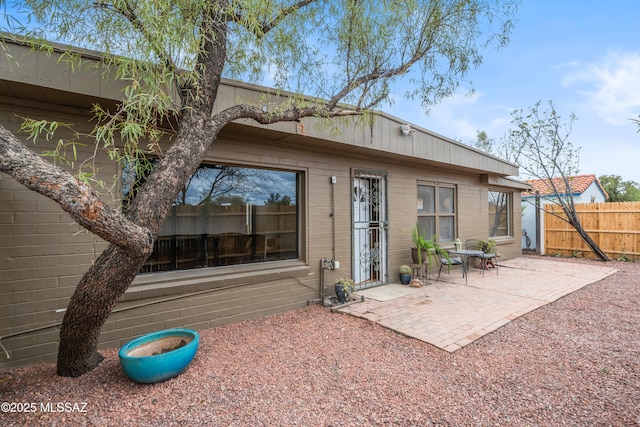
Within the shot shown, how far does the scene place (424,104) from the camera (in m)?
4.10

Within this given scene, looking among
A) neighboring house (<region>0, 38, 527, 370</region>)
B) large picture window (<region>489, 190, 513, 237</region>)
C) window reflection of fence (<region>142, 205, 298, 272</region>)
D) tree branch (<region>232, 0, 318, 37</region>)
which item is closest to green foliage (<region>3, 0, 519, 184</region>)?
tree branch (<region>232, 0, 318, 37</region>)

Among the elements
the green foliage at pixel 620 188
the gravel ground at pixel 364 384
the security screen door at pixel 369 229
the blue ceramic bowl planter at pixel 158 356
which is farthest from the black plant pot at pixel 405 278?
the green foliage at pixel 620 188

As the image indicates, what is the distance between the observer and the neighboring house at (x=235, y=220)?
2705 mm

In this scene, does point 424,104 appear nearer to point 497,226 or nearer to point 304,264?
point 304,264

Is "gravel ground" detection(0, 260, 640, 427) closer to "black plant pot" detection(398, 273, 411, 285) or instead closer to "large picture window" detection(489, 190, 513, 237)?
"black plant pot" detection(398, 273, 411, 285)

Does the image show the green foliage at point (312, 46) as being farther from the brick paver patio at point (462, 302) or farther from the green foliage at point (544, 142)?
the green foliage at point (544, 142)

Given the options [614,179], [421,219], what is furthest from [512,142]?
[614,179]

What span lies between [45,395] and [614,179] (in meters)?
31.0

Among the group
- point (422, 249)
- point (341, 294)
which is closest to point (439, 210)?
point (422, 249)

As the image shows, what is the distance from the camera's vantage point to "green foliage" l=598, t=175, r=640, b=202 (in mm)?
20281

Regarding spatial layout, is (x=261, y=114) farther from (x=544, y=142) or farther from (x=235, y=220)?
(x=544, y=142)

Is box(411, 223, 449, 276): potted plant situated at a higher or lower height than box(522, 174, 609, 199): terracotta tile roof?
lower

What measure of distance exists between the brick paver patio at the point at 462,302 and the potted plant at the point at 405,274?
0.16 m

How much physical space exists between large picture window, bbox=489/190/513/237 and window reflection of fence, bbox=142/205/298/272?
6.77 meters
